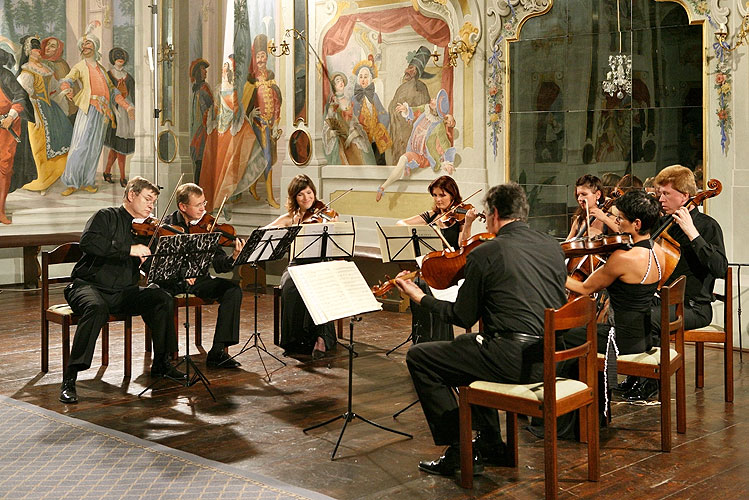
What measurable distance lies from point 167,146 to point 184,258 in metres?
6.87

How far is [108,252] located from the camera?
657cm

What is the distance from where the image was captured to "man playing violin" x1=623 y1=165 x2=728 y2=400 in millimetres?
5926

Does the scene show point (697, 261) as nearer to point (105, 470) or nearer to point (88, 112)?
point (105, 470)

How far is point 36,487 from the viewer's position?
4426 millimetres

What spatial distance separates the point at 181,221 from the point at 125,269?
795 mm

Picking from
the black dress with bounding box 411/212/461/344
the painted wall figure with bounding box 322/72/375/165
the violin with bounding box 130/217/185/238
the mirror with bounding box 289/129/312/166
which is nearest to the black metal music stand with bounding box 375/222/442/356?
the black dress with bounding box 411/212/461/344

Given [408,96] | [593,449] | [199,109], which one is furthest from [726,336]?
[199,109]

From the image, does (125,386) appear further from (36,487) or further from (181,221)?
(36,487)

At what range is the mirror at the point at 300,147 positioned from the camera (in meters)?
10.9

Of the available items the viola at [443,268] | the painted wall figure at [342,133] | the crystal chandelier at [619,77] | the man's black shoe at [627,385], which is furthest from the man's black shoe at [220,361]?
the crystal chandelier at [619,77]

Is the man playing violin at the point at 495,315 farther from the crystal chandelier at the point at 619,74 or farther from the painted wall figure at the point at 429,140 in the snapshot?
the painted wall figure at the point at 429,140

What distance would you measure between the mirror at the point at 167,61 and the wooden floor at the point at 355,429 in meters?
5.48

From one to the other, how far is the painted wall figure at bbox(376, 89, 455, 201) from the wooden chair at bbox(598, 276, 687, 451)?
15.1 feet

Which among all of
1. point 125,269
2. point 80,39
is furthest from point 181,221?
point 80,39
